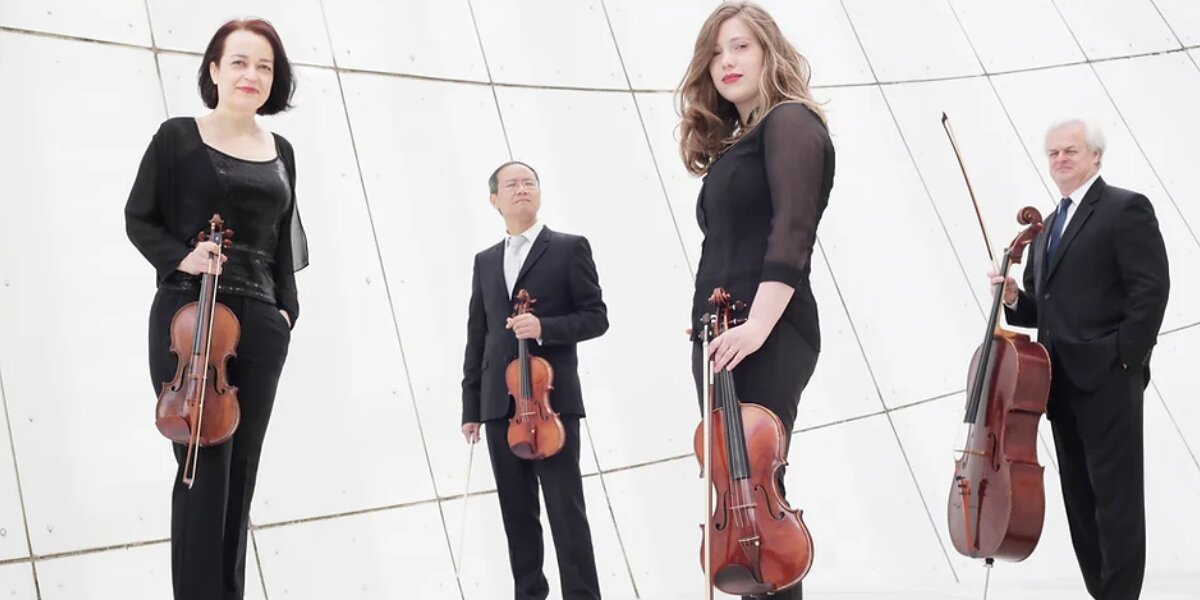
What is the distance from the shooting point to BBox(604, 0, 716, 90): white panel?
628 cm

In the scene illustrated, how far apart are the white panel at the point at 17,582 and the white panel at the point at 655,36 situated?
375 cm

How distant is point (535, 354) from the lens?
143 inches

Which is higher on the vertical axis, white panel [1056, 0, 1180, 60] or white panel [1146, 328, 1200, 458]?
white panel [1056, 0, 1180, 60]

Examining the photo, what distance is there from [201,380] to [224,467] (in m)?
0.24

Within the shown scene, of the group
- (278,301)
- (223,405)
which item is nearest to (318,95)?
(278,301)

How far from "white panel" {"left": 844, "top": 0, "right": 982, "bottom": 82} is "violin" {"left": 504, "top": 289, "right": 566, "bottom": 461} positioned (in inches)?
160

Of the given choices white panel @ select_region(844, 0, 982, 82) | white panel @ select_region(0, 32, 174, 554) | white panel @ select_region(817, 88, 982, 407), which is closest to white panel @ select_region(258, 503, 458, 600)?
white panel @ select_region(0, 32, 174, 554)

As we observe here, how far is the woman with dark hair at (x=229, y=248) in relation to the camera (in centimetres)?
252

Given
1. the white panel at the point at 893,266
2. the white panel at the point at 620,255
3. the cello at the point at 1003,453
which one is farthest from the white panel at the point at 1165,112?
the cello at the point at 1003,453

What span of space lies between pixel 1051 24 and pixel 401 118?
4.29m

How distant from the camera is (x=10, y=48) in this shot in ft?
13.6

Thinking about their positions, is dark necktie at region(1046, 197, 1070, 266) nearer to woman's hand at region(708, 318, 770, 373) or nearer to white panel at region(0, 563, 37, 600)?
woman's hand at region(708, 318, 770, 373)

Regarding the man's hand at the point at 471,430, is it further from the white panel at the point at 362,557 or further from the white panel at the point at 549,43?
the white panel at the point at 549,43

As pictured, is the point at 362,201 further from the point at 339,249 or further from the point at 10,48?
the point at 10,48
